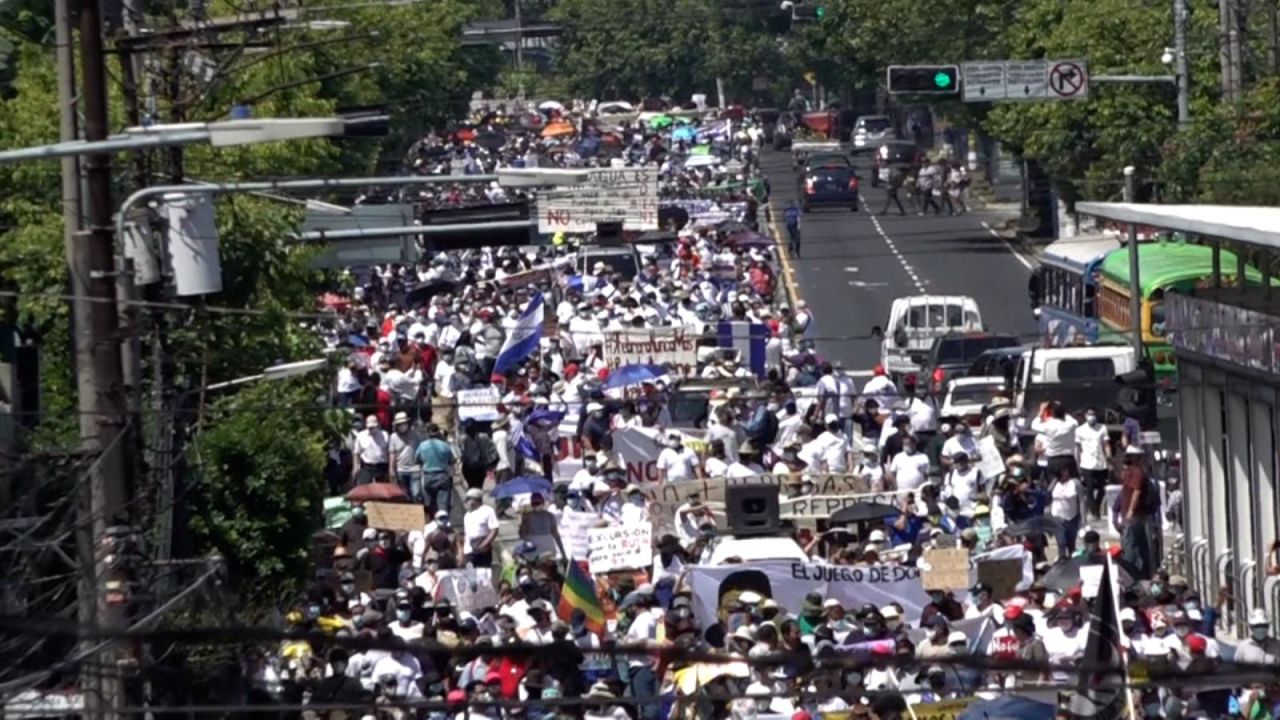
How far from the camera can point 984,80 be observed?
4150 cm

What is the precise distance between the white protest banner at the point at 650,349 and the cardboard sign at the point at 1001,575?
1356 cm

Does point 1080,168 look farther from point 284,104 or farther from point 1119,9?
point 284,104

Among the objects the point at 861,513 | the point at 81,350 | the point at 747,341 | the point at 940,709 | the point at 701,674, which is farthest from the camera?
the point at 747,341

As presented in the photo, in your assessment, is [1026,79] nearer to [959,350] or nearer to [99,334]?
[959,350]

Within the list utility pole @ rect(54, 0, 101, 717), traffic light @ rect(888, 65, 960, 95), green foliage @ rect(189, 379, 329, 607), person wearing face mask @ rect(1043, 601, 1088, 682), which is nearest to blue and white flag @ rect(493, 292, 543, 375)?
traffic light @ rect(888, 65, 960, 95)

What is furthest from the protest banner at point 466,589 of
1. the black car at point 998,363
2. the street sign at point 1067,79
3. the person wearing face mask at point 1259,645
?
the street sign at point 1067,79

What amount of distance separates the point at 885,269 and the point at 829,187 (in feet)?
39.5

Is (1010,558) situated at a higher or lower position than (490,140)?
lower

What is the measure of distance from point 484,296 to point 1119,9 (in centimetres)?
1267

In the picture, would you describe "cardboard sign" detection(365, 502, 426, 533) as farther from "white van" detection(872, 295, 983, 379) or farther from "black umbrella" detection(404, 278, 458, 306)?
"black umbrella" detection(404, 278, 458, 306)

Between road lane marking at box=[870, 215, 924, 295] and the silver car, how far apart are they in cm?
1338

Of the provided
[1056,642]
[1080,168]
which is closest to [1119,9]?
[1080,168]

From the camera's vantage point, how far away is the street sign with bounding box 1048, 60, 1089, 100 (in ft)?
129

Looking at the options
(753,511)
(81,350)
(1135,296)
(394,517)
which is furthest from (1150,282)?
(81,350)
